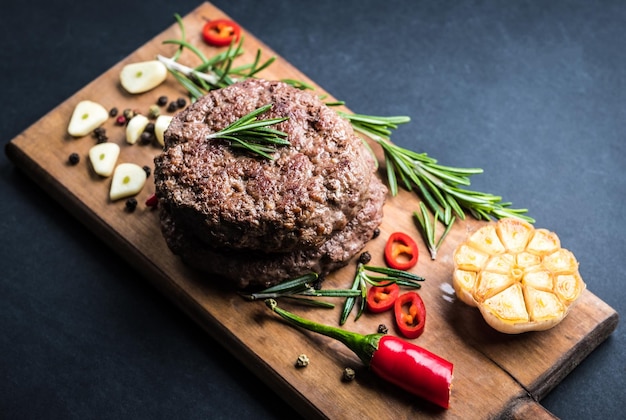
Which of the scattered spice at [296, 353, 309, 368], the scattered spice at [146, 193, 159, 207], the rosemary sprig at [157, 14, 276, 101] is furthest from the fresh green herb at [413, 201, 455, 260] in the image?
the scattered spice at [146, 193, 159, 207]

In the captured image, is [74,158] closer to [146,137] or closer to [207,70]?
[146,137]

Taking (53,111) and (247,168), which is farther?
(53,111)

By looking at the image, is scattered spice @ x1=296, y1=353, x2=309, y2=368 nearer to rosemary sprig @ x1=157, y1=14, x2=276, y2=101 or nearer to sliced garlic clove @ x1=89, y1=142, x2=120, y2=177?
sliced garlic clove @ x1=89, y1=142, x2=120, y2=177

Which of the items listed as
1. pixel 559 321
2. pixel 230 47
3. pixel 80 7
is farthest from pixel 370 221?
pixel 80 7

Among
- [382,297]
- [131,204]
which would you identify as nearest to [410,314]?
[382,297]

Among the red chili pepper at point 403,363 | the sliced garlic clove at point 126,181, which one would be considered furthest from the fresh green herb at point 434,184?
the sliced garlic clove at point 126,181

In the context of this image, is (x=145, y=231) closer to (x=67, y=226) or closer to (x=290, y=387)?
(x=67, y=226)

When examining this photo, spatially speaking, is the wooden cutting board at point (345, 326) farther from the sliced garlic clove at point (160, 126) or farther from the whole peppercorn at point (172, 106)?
the whole peppercorn at point (172, 106)
